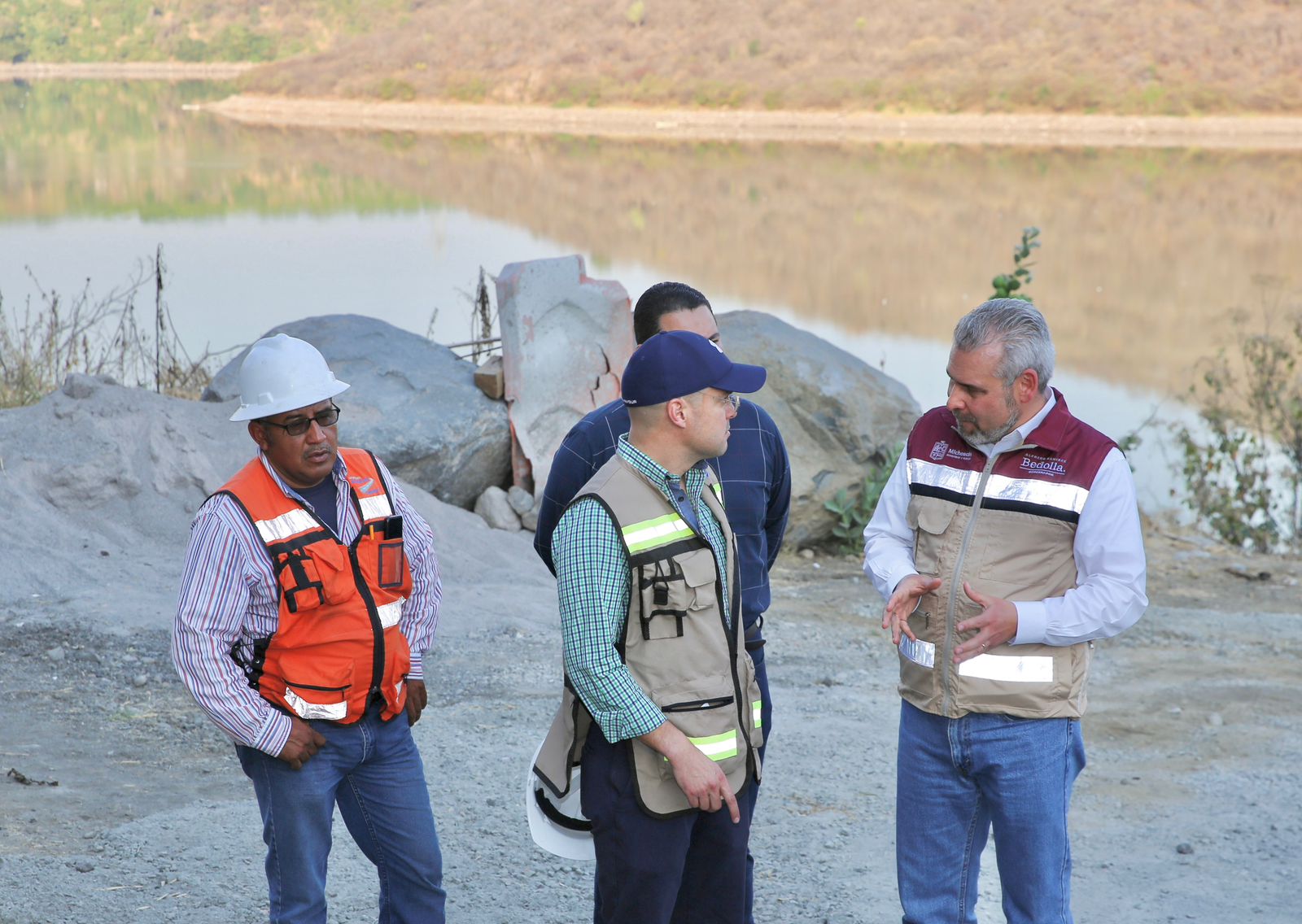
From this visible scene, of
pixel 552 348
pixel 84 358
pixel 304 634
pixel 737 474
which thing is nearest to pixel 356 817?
pixel 304 634

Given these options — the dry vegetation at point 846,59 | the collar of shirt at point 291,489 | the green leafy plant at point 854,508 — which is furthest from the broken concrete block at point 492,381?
the dry vegetation at point 846,59

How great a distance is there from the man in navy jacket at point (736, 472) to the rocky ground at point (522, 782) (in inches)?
49.2

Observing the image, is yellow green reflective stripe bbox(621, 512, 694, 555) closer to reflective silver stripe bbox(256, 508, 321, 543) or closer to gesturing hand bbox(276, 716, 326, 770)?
reflective silver stripe bbox(256, 508, 321, 543)

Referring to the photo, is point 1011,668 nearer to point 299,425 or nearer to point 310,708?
point 310,708

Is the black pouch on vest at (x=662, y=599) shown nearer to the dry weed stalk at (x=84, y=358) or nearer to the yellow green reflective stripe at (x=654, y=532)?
the yellow green reflective stripe at (x=654, y=532)

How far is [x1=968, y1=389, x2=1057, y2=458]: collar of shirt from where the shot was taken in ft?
9.84

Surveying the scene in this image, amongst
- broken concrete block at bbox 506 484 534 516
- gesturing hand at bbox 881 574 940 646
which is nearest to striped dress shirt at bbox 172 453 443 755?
gesturing hand at bbox 881 574 940 646

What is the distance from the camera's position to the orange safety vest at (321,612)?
2.89 metres

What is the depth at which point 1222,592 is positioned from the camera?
9.09m

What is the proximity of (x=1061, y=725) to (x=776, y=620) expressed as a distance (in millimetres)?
4640

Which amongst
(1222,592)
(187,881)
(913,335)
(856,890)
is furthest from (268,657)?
(913,335)

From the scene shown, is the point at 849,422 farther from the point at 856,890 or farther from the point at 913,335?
the point at 913,335

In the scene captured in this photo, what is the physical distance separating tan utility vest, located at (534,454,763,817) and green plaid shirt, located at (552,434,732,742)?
0.10ft

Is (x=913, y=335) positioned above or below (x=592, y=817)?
below
